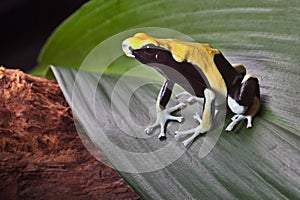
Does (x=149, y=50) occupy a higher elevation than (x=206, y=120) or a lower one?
higher

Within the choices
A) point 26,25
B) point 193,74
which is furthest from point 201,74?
point 26,25

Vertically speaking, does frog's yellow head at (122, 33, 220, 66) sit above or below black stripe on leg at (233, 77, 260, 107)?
above

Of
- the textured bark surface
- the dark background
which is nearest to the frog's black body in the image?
the textured bark surface

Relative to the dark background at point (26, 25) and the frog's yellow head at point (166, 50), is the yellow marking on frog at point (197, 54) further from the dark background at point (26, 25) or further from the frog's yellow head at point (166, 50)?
the dark background at point (26, 25)

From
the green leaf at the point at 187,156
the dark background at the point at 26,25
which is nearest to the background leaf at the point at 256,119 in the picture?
the green leaf at the point at 187,156

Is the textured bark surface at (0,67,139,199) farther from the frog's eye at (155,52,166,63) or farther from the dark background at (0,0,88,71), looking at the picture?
the dark background at (0,0,88,71)

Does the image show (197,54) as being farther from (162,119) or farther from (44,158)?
(44,158)
